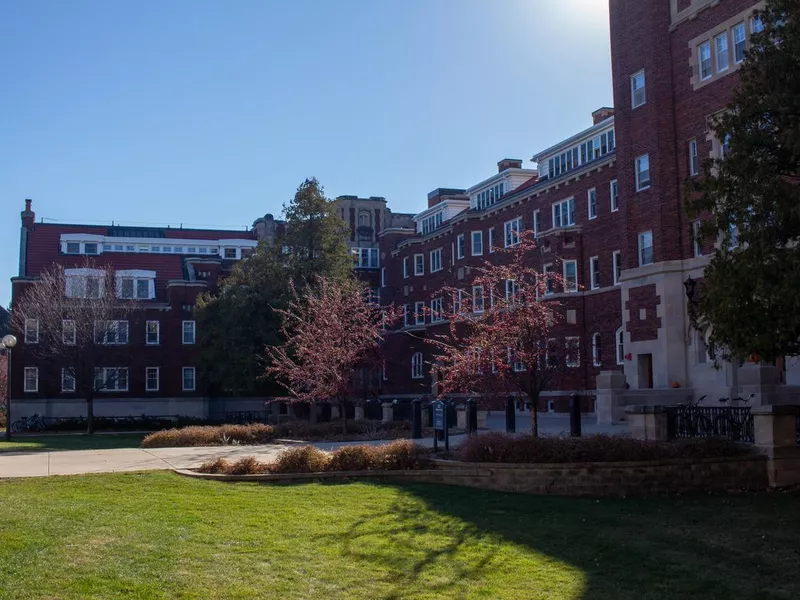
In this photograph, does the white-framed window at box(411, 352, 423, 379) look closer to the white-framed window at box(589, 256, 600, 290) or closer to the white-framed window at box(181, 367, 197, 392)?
the white-framed window at box(181, 367, 197, 392)

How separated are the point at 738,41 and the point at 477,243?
27.7 m

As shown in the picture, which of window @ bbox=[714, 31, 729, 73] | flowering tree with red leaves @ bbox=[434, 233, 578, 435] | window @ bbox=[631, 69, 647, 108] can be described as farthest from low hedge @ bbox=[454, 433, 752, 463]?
window @ bbox=[631, 69, 647, 108]

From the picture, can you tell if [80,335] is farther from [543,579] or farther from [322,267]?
[543,579]

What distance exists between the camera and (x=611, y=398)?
1174 inches

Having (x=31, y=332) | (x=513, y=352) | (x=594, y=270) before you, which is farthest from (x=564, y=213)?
(x=31, y=332)

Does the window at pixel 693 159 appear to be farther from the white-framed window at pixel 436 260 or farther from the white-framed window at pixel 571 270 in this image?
the white-framed window at pixel 436 260

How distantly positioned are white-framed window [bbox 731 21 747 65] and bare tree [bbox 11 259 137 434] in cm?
3299

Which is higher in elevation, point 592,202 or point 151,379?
point 592,202

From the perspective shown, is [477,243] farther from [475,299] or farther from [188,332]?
[475,299]

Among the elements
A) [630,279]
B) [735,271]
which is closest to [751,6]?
[630,279]

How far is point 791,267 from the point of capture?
1347 cm

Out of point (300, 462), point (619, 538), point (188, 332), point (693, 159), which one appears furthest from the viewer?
point (188, 332)

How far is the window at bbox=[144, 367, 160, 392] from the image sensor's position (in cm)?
5859

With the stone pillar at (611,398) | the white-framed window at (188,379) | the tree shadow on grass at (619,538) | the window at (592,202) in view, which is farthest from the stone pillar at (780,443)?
the white-framed window at (188,379)
